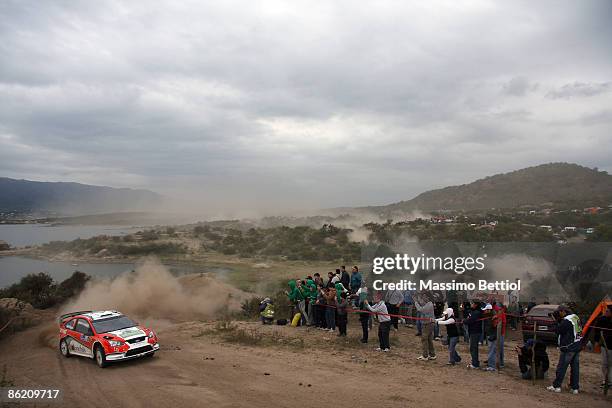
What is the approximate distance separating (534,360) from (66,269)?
50.0 m

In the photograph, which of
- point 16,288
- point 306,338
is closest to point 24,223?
A: point 16,288

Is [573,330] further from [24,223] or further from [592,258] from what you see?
[24,223]

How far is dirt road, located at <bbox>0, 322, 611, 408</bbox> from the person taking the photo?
34.4 feet

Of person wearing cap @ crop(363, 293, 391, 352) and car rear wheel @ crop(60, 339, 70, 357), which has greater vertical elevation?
person wearing cap @ crop(363, 293, 391, 352)

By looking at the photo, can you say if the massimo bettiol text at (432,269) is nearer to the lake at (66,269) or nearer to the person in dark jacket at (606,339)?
the person in dark jacket at (606,339)

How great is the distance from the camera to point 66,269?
49344mm

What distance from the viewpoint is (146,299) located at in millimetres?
25484

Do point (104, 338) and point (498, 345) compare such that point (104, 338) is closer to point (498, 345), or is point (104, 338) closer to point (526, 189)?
point (498, 345)

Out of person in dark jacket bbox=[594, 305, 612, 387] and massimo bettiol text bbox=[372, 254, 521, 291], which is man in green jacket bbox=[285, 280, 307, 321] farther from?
person in dark jacket bbox=[594, 305, 612, 387]

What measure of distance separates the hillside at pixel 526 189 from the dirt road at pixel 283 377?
101770mm

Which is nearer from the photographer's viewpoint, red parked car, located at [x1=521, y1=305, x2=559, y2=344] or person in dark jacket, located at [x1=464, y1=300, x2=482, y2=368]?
person in dark jacket, located at [x1=464, y1=300, x2=482, y2=368]

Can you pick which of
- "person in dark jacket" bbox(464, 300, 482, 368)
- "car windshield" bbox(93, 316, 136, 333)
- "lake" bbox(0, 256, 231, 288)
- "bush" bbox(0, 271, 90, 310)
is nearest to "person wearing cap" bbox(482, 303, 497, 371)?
"person in dark jacket" bbox(464, 300, 482, 368)

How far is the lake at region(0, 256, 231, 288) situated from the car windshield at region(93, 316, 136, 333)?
23943 millimetres

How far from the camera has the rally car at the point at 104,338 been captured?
13625 millimetres
